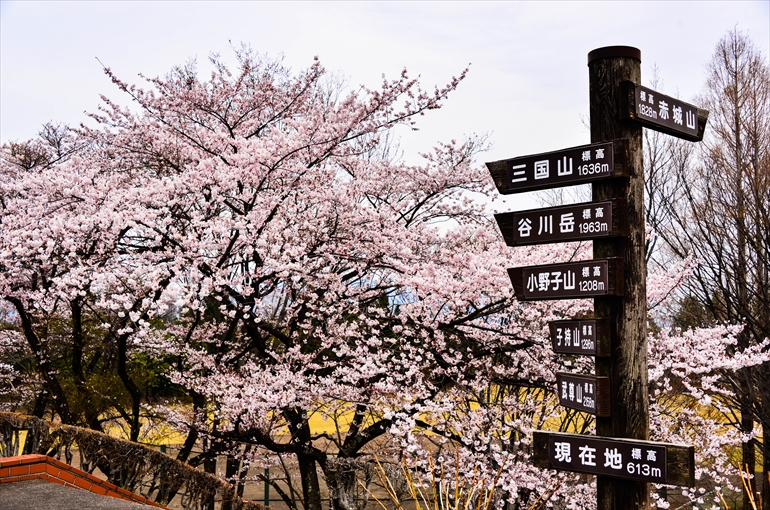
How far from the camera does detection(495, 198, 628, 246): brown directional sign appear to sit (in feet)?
15.1

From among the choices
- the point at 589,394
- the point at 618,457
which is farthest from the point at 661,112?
the point at 618,457

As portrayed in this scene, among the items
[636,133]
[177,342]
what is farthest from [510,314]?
[636,133]

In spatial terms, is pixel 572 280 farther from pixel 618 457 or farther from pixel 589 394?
pixel 618 457

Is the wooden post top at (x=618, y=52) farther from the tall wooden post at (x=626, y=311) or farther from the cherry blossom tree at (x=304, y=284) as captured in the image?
the cherry blossom tree at (x=304, y=284)

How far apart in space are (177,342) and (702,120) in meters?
8.38

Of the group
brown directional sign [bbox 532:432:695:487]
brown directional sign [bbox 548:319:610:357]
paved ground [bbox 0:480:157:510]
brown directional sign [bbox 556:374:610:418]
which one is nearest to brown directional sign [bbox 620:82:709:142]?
brown directional sign [bbox 548:319:610:357]

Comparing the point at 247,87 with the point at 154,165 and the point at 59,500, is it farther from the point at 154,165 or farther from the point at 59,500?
the point at 59,500

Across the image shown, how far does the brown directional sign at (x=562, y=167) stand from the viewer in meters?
4.61

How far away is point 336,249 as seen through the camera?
9547 mm

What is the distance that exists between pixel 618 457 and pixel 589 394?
1.52 ft

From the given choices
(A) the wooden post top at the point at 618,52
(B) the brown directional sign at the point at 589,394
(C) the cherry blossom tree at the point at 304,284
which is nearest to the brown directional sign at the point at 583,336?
(B) the brown directional sign at the point at 589,394

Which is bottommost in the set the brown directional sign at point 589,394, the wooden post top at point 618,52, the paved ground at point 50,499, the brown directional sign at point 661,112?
the paved ground at point 50,499

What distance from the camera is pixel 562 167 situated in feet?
15.7

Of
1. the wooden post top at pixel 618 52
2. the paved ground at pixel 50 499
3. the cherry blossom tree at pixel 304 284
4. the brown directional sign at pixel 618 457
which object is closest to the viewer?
the brown directional sign at pixel 618 457
